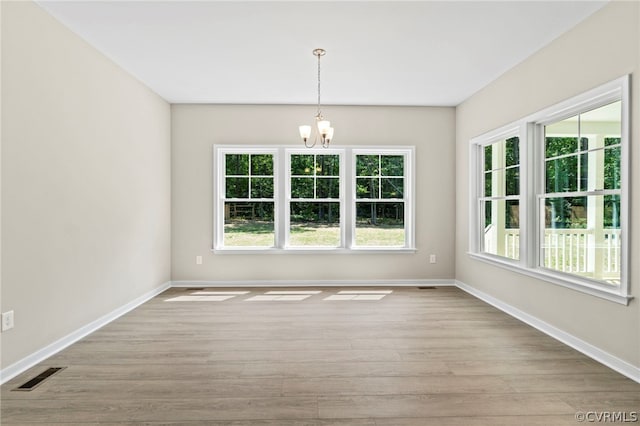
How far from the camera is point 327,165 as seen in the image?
541 cm

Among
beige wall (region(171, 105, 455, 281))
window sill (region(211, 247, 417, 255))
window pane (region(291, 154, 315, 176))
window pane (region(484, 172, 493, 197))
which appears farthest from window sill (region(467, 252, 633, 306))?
window pane (region(291, 154, 315, 176))

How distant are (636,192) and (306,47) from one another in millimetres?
2872

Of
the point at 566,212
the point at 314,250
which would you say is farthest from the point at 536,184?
the point at 314,250

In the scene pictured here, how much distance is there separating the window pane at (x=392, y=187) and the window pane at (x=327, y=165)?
757 mm

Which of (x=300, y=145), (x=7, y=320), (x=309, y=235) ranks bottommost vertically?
(x=7, y=320)

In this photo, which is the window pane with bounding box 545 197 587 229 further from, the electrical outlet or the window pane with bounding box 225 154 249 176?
the electrical outlet

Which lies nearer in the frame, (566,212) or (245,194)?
(566,212)

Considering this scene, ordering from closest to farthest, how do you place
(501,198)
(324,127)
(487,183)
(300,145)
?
(324,127) → (501,198) → (487,183) → (300,145)

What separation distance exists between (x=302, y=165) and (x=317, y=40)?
2.32 meters

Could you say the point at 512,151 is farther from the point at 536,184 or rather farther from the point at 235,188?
the point at 235,188

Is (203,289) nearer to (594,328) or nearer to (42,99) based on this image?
(42,99)

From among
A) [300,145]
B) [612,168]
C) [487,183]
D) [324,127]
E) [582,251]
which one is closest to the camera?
[612,168]

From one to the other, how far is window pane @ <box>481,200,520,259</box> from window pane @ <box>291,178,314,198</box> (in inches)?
96.0

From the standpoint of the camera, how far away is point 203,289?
16.7 ft
